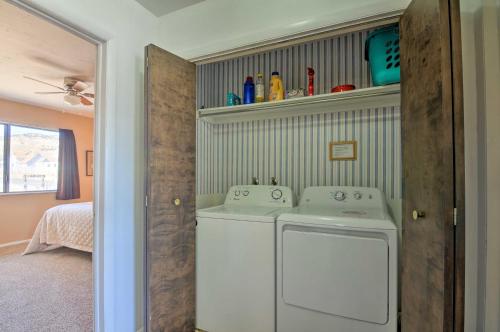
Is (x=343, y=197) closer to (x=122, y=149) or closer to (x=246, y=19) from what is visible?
(x=246, y=19)

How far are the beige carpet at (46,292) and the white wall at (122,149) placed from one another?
0.71m

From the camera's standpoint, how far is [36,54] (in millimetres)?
2543

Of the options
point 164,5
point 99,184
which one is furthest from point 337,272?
point 164,5

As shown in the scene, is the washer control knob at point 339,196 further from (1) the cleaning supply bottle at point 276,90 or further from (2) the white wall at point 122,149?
(2) the white wall at point 122,149

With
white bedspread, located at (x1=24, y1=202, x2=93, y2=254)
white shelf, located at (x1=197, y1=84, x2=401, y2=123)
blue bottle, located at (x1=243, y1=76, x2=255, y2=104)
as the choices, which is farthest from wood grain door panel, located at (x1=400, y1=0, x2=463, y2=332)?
white bedspread, located at (x1=24, y1=202, x2=93, y2=254)

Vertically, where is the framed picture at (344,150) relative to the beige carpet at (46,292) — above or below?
above

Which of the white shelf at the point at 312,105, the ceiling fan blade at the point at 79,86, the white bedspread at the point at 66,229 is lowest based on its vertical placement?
the white bedspread at the point at 66,229

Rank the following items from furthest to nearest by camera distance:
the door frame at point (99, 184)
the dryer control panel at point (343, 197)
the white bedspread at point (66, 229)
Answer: the white bedspread at point (66, 229) < the dryer control panel at point (343, 197) < the door frame at point (99, 184)

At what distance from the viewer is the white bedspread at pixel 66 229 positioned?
3.51 metres

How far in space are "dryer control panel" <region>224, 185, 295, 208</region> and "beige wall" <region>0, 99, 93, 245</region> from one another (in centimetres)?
410

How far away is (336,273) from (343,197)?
2.25 feet

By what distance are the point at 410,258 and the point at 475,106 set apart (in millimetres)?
748

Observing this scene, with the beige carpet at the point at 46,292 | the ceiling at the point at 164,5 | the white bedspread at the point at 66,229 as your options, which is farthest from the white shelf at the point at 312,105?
the white bedspread at the point at 66,229

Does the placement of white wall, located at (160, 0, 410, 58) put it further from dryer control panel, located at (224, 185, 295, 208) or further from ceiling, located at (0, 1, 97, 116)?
dryer control panel, located at (224, 185, 295, 208)
